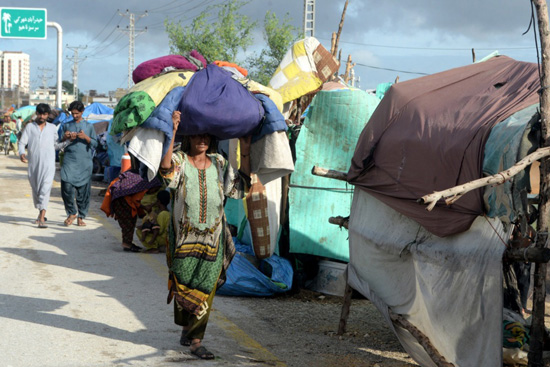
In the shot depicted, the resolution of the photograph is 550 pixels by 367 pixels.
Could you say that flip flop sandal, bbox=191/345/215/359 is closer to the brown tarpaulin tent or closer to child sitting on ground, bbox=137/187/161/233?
the brown tarpaulin tent

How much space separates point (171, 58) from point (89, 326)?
92.1 inches

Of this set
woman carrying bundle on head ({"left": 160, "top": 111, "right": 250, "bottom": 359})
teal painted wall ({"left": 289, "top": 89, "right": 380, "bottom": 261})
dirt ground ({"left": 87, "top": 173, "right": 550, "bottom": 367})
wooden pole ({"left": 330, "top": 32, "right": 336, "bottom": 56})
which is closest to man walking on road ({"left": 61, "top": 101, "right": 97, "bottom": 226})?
wooden pole ({"left": 330, "top": 32, "right": 336, "bottom": 56})

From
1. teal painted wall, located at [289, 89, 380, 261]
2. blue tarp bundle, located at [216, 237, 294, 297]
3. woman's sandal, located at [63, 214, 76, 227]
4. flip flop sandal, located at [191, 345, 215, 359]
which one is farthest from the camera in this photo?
woman's sandal, located at [63, 214, 76, 227]

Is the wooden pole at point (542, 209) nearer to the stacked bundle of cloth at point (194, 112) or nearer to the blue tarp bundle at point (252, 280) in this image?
the stacked bundle of cloth at point (194, 112)

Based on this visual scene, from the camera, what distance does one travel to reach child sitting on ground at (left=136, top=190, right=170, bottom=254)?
10.3 meters

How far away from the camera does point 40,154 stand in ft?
41.0

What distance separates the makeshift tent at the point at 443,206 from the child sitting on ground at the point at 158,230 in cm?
443

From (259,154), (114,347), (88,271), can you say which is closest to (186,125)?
(259,154)

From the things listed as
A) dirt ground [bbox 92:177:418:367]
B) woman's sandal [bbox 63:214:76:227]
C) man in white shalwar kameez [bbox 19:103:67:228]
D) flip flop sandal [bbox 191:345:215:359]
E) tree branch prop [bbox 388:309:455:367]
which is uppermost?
man in white shalwar kameez [bbox 19:103:67:228]

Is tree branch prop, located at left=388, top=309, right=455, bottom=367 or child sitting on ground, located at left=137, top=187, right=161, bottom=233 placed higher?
child sitting on ground, located at left=137, top=187, right=161, bottom=233

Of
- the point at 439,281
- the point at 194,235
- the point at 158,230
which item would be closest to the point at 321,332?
the point at 194,235

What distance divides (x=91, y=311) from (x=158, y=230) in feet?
11.2

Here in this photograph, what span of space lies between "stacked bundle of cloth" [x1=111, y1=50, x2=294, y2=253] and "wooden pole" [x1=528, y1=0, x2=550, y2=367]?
1998 millimetres

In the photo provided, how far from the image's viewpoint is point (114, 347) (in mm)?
5789
